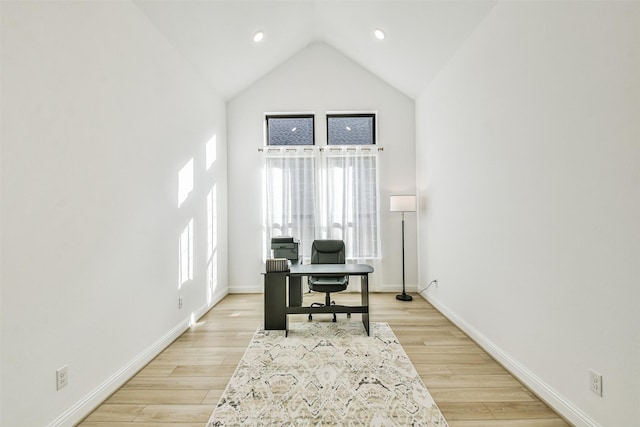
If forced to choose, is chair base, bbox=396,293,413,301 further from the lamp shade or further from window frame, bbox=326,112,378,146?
window frame, bbox=326,112,378,146

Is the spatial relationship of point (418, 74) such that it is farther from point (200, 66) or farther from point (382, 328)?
point (382, 328)

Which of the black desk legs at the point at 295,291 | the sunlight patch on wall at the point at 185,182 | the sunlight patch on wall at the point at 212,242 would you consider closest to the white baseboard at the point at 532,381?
the black desk legs at the point at 295,291

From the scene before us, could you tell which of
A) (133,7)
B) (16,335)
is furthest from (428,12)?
(16,335)

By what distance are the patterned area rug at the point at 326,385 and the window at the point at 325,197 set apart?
1930 millimetres

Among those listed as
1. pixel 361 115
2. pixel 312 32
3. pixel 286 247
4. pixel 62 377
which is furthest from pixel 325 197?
pixel 62 377

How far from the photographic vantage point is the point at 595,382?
1.69 metres

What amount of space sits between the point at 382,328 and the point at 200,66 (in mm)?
3703

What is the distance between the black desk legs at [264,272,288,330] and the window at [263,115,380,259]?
1.57 meters

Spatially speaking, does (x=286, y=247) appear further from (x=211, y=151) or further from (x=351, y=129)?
(x=351, y=129)

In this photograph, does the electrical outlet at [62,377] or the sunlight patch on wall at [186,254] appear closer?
the electrical outlet at [62,377]

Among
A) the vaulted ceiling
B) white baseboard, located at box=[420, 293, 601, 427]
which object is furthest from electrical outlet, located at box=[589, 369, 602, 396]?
the vaulted ceiling

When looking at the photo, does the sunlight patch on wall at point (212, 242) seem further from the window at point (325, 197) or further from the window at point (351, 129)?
the window at point (351, 129)

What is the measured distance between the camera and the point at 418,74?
4188 mm

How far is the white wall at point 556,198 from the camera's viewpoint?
1.53 meters
